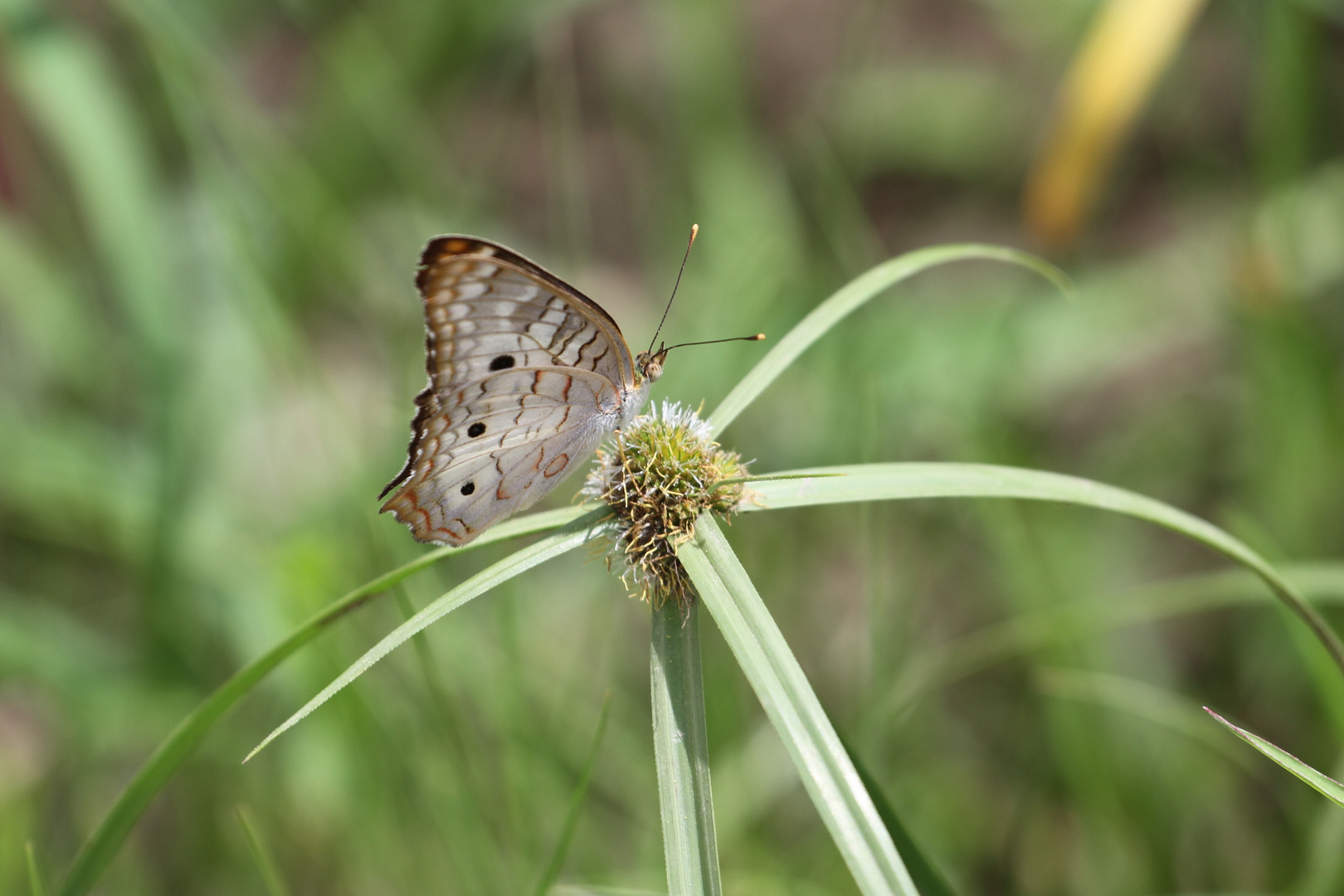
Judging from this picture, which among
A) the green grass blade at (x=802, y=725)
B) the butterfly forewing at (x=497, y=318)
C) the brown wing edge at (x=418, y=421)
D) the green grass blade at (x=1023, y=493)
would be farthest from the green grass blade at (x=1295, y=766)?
the brown wing edge at (x=418, y=421)

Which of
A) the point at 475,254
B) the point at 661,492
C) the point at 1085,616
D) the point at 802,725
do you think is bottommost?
the point at 802,725

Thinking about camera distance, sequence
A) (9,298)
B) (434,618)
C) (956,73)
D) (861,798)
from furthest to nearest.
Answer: (956,73)
(9,298)
(434,618)
(861,798)

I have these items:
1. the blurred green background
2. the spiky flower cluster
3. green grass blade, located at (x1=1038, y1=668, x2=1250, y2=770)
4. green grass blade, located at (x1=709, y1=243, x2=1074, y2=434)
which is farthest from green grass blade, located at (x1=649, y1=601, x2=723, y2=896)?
green grass blade, located at (x1=1038, y1=668, x2=1250, y2=770)

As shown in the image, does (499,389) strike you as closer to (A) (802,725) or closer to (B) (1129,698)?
(A) (802,725)

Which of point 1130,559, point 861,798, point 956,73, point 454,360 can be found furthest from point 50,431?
point 956,73

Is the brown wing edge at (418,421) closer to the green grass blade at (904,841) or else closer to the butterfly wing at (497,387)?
the butterfly wing at (497,387)

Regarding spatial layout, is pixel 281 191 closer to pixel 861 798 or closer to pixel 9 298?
pixel 9 298

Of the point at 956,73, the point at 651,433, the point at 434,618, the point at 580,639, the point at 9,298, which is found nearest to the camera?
the point at 434,618

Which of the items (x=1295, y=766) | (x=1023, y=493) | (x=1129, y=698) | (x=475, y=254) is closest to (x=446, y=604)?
(x=475, y=254)
